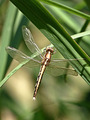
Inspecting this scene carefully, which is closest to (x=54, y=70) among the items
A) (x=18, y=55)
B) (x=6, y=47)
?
(x=18, y=55)

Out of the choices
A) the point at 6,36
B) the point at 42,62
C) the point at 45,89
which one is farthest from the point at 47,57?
the point at 45,89

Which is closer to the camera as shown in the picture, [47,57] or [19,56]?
[19,56]

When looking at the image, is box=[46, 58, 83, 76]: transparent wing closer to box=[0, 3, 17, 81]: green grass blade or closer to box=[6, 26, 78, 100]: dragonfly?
box=[6, 26, 78, 100]: dragonfly

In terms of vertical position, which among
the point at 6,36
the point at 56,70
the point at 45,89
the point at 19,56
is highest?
the point at 6,36

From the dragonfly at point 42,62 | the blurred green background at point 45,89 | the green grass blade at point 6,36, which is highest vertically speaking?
the green grass blade at point 6,36

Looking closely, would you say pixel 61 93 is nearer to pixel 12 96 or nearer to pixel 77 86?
pixel 77 86

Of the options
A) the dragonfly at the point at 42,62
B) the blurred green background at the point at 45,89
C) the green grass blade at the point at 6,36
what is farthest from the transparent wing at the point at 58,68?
the green grass blade at the point at 6,36

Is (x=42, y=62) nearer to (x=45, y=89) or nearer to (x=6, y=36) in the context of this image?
(x=6, y=36)

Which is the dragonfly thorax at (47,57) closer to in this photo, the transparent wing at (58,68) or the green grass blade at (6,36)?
the transparent wing at (58,68)
